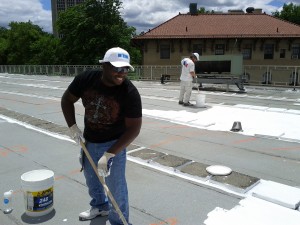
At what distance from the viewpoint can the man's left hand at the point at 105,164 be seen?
277 centimetres

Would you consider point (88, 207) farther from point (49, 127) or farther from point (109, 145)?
point (49, 127)

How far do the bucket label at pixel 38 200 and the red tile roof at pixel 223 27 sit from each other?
2810cm

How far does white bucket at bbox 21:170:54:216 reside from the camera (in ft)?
10.9

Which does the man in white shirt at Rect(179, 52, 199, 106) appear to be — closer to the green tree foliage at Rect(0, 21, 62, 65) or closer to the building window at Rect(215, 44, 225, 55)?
the building window at Rect(215, 44, 225, 55)

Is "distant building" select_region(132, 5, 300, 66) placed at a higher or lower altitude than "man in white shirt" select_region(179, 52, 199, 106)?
higher

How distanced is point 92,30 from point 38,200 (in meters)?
39.5

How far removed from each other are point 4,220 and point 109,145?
159 cm

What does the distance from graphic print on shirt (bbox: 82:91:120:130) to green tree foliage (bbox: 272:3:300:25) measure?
188ft

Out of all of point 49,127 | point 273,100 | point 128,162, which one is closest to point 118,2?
point 273,100

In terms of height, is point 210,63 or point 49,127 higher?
point 210,63

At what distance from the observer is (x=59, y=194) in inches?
160

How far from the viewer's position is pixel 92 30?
133ft

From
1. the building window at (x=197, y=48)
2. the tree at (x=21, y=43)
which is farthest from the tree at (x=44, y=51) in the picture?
the building window at (x=197, y=48)

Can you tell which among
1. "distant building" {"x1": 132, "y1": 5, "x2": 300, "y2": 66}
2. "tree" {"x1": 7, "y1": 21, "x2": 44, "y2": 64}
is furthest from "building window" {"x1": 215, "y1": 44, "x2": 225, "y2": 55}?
"tree" {"x1": 7, "y1": 21, "x2": 44, "y2": 64}
